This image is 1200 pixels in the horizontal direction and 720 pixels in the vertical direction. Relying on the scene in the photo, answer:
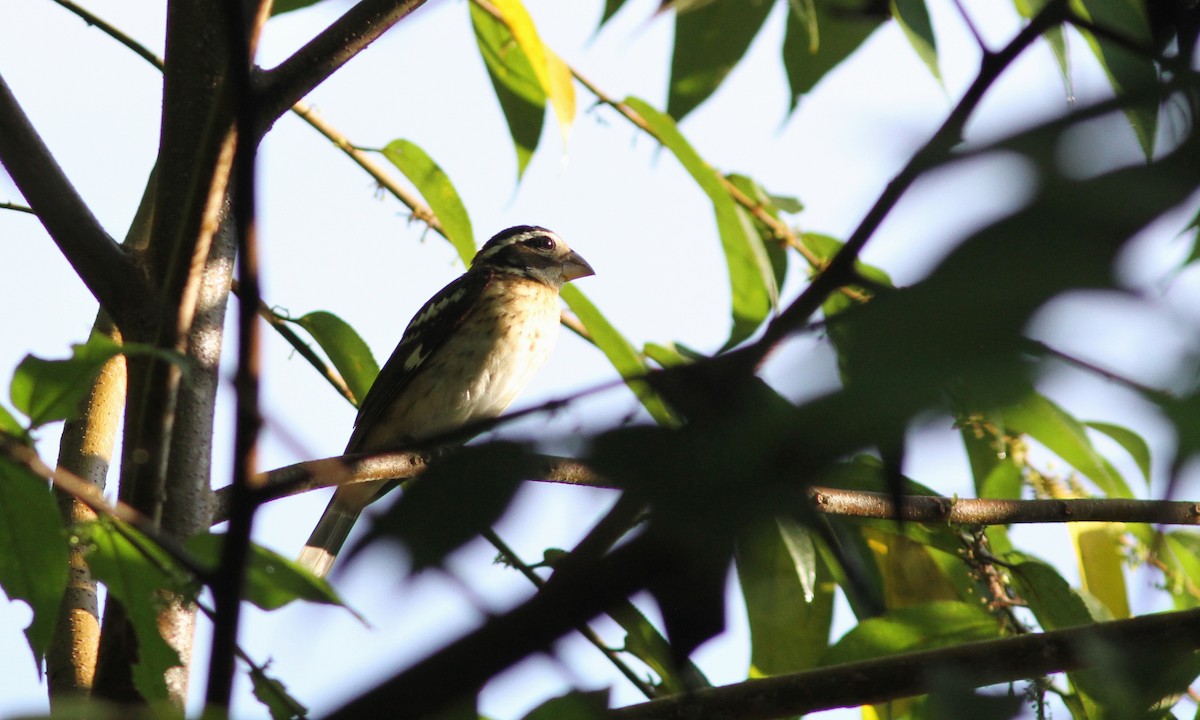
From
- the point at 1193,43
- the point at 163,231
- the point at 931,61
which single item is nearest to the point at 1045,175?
the point at 1193,43

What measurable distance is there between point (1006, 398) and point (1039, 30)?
35cm

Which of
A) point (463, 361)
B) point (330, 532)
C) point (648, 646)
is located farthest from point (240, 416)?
point (463, 361)

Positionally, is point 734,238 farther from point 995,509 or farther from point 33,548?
point 33,548

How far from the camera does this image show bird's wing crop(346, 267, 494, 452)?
5504 millimetres

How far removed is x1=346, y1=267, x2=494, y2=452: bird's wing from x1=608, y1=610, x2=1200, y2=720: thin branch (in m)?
4.14

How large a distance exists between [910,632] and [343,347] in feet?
5.86

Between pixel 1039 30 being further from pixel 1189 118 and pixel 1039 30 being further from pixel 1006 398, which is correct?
pixel 1006 398

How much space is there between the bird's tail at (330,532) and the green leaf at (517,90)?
1.80 metres

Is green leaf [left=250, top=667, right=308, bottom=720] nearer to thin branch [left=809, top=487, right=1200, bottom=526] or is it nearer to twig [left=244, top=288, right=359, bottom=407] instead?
thin branch [left=809, top=487, right=1200, bottom=526]

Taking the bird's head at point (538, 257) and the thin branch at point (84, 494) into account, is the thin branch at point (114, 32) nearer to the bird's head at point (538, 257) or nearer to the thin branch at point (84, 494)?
the thin branch at point (84, 494)

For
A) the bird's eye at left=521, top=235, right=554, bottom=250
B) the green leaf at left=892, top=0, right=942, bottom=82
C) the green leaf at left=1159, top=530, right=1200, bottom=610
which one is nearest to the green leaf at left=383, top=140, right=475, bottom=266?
the green leaf at left=892, top=0, right=942, bottom=82

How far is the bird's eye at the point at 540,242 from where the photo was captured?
679 centimetres

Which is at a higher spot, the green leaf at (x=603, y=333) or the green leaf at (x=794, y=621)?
the green leaf at (x=603, y=333)

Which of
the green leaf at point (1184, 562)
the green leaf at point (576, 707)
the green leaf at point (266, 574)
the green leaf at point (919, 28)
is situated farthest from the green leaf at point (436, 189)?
the green leaf at point (576, 707)
